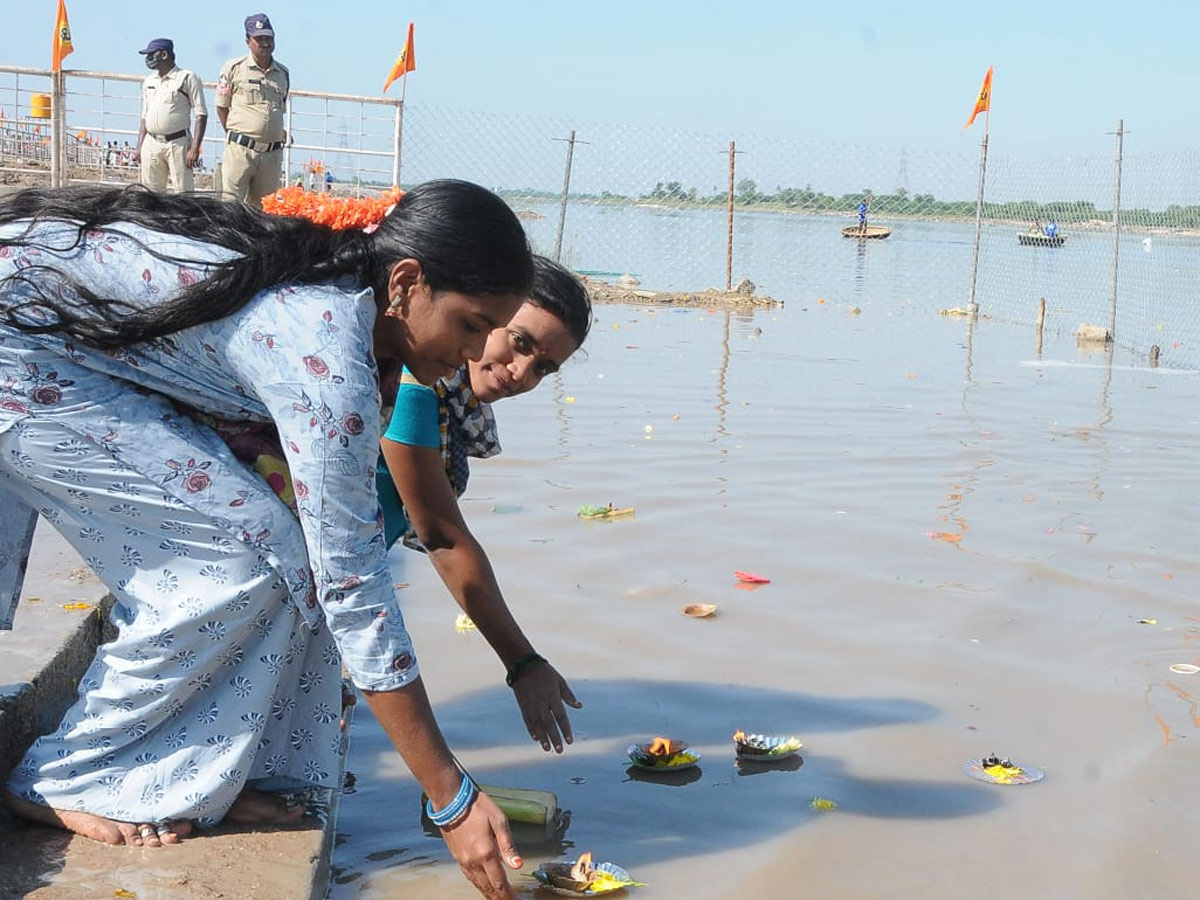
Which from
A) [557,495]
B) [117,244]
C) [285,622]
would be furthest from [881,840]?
[557,495]

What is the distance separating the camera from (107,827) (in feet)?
8.00

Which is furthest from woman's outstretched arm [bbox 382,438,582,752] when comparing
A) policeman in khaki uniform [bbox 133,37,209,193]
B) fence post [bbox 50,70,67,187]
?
fence post [bbox 50,70,67,187]

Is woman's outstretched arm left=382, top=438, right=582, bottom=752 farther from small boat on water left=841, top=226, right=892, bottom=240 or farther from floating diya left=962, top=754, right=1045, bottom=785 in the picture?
small boat on water left=841, top=226, right=892, bottom=240

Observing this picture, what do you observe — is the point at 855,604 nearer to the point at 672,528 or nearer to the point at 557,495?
the point at 672,528

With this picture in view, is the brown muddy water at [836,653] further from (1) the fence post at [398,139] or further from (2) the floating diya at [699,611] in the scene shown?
(1) the fence post at [398,139]

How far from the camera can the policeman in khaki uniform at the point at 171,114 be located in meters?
11.3

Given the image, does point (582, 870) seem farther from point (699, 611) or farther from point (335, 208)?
point (699, 611)

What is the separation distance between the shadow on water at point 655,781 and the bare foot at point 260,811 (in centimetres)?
20

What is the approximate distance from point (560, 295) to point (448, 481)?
1.62 feet

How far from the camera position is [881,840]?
9.87 ft

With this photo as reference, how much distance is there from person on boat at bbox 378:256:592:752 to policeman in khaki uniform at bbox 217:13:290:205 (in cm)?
816

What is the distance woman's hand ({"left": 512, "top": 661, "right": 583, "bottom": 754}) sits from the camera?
2.91 meters

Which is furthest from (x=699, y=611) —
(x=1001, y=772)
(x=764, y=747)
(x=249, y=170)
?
(x=249, y=170)

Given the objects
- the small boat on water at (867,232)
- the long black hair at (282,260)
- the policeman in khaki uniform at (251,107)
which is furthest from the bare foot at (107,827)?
the small boat on water at (867,232)
